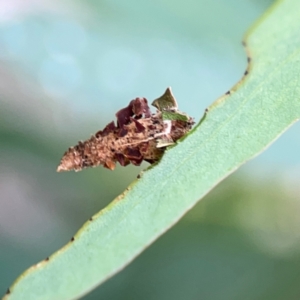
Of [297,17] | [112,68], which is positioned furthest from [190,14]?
[297,17]

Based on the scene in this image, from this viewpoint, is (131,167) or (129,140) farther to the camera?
(131,167)

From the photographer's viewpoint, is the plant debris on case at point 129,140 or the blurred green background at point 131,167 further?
the blurred green background at point 131,167

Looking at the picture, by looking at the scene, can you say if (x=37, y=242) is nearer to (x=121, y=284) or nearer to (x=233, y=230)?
(x=121, y=284)

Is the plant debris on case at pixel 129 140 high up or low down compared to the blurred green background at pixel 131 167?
down

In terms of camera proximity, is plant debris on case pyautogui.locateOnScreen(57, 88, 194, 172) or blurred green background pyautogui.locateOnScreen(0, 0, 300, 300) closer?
plant debris on case pyautogui.locateOnScreen(57, 88, 194, 172)

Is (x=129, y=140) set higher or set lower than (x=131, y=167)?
lower
